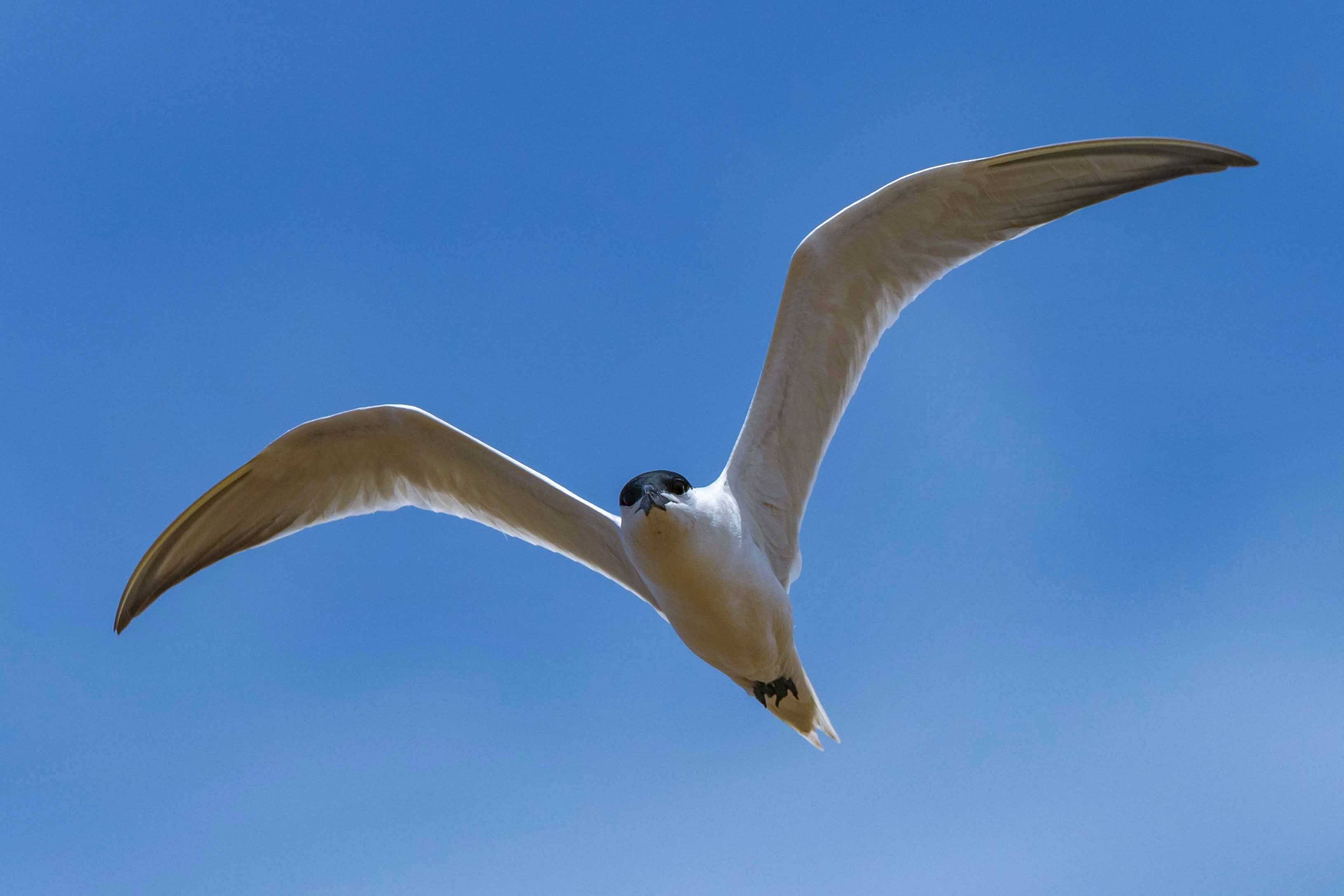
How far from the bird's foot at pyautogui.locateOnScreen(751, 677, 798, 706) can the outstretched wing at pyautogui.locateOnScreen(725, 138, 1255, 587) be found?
3.17 feet

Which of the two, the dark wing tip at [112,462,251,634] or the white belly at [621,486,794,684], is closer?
the white belly at [621,486,794,684]

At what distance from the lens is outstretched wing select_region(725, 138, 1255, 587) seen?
860cm

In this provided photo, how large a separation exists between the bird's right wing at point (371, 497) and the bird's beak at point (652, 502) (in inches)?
43.0

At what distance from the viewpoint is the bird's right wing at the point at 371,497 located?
30.3ft

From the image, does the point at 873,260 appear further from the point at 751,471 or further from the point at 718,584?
the point at 718,584

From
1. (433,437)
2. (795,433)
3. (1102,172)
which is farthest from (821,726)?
(1102,172)

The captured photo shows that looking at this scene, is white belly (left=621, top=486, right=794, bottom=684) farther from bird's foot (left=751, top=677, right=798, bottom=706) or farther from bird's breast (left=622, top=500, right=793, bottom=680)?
bird's foot (left=751, top=677, right=798, bottom=706)

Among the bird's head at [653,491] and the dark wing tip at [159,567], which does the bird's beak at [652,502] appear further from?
the dark wing tip at [159,567]

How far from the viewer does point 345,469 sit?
9672mm

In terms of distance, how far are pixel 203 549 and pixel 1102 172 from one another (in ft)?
24.4

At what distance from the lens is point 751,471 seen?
912 centimetres

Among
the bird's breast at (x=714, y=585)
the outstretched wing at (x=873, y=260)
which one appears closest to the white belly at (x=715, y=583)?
the bird's breast at (x=714, y=585)

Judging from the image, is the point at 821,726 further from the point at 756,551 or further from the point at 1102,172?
the point at 1102,172

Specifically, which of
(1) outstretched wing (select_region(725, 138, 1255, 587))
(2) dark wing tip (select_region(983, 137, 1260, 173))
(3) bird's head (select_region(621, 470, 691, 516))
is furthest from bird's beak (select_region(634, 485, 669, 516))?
(2) dark wing tip (select_region(983, 137, 1260, 173))
